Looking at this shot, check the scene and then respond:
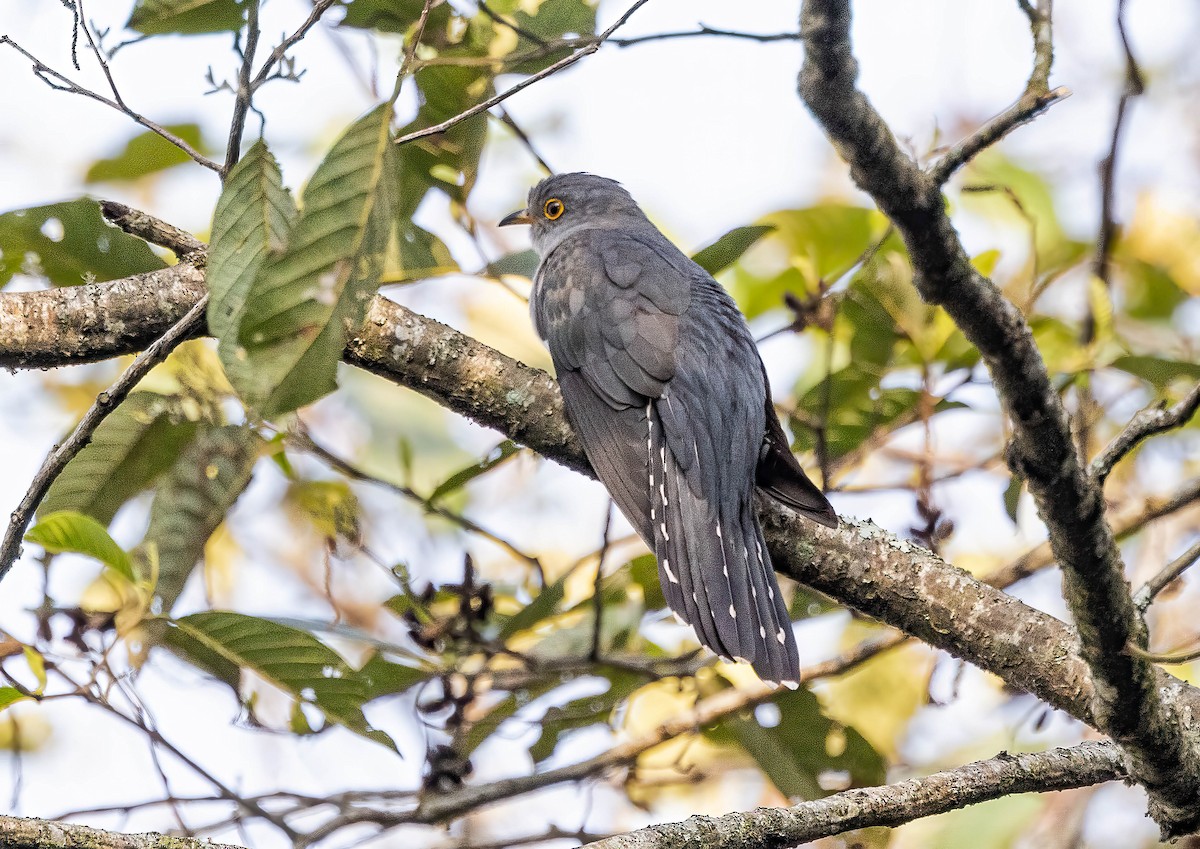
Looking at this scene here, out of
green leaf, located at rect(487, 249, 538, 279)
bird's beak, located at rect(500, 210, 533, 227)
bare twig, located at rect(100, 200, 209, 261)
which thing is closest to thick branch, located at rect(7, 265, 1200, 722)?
bare twig, located at rect(100, 200, 209, 261)

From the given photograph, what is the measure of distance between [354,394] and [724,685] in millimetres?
2639

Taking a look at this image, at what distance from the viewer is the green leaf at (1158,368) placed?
11.9 ft

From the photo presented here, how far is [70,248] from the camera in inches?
122

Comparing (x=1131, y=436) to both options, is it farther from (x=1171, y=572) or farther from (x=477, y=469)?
(x=477, y=469)

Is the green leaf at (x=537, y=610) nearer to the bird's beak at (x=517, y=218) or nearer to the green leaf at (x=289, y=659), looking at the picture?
the green leaf at (x=289, y=659)

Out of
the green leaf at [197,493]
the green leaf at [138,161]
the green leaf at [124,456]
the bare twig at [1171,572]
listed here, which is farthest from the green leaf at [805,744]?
the green leaf at [138,161]

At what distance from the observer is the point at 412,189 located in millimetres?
3629

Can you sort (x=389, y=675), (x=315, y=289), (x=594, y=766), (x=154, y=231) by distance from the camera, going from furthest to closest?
(x=594, y=766), (x=389, y=675), (x=154, y=231), (x=315, y=289)

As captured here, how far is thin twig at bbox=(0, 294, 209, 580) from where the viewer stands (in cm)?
216

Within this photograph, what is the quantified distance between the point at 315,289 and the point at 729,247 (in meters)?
2.02

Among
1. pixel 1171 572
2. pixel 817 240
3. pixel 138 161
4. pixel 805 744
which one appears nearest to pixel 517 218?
pixel 817 240

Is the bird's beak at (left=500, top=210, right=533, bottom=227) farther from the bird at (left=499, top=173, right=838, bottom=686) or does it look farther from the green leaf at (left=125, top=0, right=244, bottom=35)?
the green leaf at (left=125, top=0, right=244, bottom=35)

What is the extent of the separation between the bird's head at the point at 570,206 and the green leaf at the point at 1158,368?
2250mm

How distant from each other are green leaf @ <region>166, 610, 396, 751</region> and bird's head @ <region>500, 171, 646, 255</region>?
268 cm
